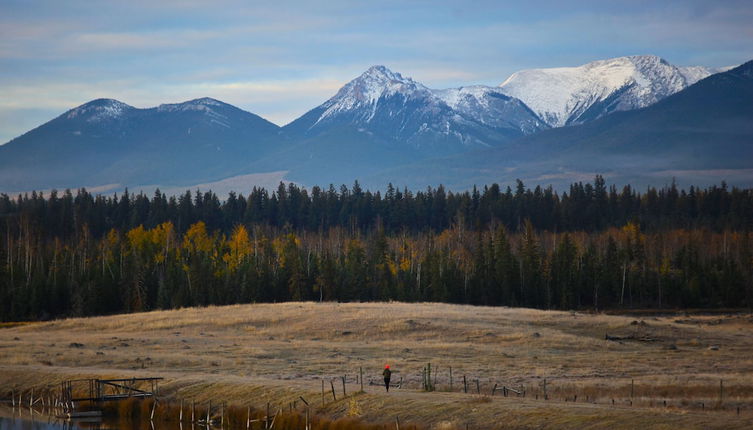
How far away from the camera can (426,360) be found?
213 ft

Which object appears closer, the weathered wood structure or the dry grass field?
the dry grass field

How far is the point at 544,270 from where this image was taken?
13738 centimetres

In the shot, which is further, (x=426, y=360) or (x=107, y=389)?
(x=426, y=360)

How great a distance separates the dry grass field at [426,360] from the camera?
147ft

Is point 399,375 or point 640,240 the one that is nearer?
point 399,375

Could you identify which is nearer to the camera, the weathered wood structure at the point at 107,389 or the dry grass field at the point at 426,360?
the dry grass field at the point at 426,360

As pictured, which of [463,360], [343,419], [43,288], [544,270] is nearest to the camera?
[343,419]

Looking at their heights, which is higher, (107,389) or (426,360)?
(107,389)

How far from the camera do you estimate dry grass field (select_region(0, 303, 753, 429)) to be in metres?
44.8

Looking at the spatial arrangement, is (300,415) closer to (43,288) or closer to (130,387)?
(130,387)

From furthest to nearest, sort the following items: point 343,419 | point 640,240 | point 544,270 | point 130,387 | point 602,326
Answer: point 640,240, point 544,270, point 602,326, point 130,387, point 343,419

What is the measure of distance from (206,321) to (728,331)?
46419 mm

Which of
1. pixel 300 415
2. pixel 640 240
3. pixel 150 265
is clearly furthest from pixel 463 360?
pixel 640 240

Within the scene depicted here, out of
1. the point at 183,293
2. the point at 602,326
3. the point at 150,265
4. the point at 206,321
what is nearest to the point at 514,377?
the point at 602,326
